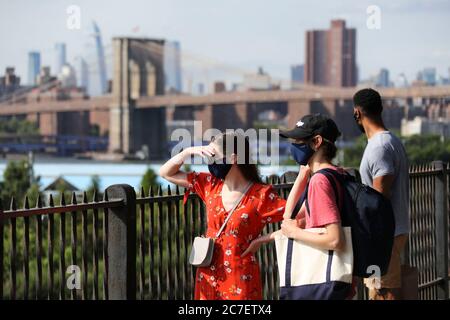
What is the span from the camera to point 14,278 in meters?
4.35

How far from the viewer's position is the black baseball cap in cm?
411

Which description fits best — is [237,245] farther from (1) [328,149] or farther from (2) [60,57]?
(2) [60,57]

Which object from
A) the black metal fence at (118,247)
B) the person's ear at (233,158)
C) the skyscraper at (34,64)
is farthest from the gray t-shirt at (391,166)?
the skyscraper at (34,64)

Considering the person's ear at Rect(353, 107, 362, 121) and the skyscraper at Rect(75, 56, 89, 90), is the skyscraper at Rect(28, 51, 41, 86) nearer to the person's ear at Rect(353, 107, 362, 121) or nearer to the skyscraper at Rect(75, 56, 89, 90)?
the skyscraper at Rect(75, 56, 89, 90)

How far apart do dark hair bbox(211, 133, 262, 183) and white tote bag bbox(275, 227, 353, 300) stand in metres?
0.48

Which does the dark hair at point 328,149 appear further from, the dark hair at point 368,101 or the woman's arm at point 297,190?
the dark hair at point 368,101

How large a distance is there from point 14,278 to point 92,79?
520ft

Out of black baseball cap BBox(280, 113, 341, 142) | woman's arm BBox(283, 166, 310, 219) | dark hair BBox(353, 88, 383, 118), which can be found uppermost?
dark hair BBox(353, 88, 383, 118)

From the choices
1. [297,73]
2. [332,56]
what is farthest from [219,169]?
[332,56]

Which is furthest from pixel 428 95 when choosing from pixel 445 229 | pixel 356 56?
pixel 445 229

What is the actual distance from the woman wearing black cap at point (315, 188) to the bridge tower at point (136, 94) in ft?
318

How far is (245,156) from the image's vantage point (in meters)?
4.39

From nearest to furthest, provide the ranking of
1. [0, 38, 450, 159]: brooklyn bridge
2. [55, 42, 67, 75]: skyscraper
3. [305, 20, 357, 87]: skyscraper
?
[0, 38, 450, 159]: brooklyn bridge, [305, 20, 357, 87]: skyscraper, [55, 42, 67, 75]: skyscraper

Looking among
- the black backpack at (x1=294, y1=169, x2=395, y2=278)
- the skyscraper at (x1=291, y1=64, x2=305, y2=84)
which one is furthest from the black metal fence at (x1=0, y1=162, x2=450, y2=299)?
the skyscraper at (x1=291, y1=64, x2=305, y2=84)
